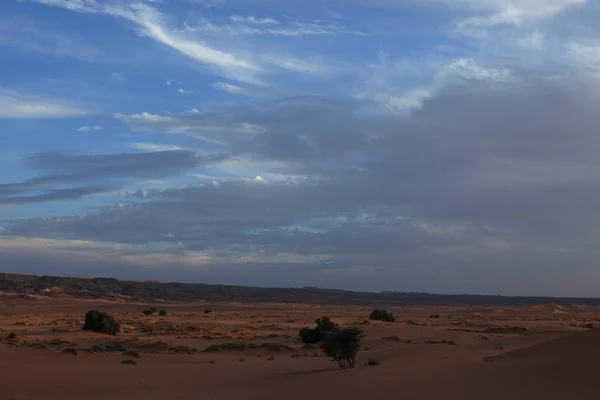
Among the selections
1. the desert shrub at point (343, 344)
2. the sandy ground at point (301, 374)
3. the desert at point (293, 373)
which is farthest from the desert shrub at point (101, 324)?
the desert shrub at point (343, 344)

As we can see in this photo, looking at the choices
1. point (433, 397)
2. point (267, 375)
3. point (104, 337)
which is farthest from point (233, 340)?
point (433, 397)

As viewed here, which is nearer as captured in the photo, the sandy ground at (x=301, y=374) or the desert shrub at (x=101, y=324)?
the sandy ground at (x=301, y=374)

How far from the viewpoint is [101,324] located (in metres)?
43.4

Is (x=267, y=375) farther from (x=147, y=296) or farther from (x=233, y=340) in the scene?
(x=147, y=296)

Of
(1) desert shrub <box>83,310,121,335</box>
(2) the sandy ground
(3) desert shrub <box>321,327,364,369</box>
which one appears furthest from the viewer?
(1) desert shrub <box>83,310,121,335</box>

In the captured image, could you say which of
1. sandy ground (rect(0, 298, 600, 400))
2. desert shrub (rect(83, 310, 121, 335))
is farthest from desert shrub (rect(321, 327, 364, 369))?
desert shrub (rect(83, 310, 121, 335))

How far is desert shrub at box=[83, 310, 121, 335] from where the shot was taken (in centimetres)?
4331

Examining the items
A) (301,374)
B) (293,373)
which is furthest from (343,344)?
(293,373)

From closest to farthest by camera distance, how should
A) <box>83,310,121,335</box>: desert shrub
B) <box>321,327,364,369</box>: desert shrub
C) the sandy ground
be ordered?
the sandy ground < <box>321,327,364,369</box>: desert shrub < <box>83,310,121,335</box>: desert shrub

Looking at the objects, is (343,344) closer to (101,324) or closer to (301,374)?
(301,374)

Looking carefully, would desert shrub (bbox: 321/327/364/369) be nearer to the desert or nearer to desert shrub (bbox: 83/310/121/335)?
the desert

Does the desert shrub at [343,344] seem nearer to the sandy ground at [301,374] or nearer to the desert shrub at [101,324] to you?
the sandy ground at [301,374]

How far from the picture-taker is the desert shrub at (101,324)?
43.3m

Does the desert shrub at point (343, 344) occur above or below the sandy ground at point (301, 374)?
above
